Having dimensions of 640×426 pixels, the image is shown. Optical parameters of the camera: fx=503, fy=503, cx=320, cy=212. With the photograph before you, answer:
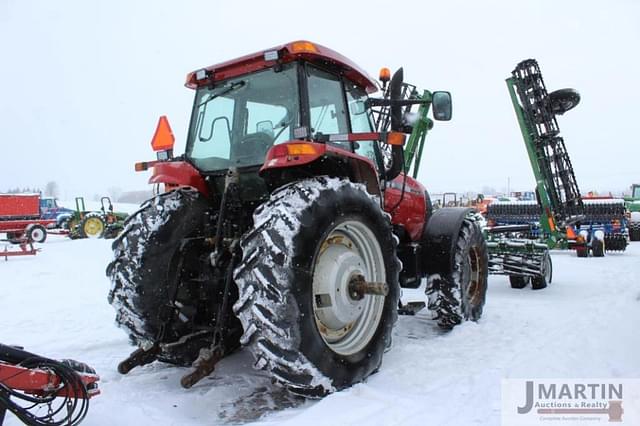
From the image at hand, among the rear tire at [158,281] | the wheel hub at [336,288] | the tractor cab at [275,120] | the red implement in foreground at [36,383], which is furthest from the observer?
the tractor cab at [275,120]

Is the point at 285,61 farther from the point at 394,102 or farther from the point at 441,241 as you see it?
the point at 441,241

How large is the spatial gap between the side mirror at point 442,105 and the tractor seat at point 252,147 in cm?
143

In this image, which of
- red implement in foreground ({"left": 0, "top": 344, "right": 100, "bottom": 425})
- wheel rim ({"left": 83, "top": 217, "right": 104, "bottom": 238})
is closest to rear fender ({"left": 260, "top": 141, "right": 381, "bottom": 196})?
red implement in foreground ({"left": 0, "top": 344, "right": 100, "bottom": 425})

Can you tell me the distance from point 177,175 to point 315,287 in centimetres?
144

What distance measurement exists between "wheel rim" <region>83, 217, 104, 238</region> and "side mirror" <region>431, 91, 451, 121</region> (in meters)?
18.7

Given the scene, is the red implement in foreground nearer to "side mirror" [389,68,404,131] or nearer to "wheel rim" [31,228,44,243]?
"side mirror" [389,68,404,131]

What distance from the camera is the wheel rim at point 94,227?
1994 cm

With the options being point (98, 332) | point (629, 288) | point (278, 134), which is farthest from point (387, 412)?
point (629, 288)

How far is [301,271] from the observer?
9.25 feet

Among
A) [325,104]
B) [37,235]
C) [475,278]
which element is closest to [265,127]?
[325,104]

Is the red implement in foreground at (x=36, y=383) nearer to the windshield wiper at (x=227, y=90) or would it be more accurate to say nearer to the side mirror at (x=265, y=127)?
the side mirror at (x=265, y=127)

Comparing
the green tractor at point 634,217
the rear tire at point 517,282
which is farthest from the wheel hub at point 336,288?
the green tractor at point 634,217

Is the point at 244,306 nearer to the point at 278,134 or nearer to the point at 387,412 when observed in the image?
the point at 387,412

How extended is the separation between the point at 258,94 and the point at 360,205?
1263mm
